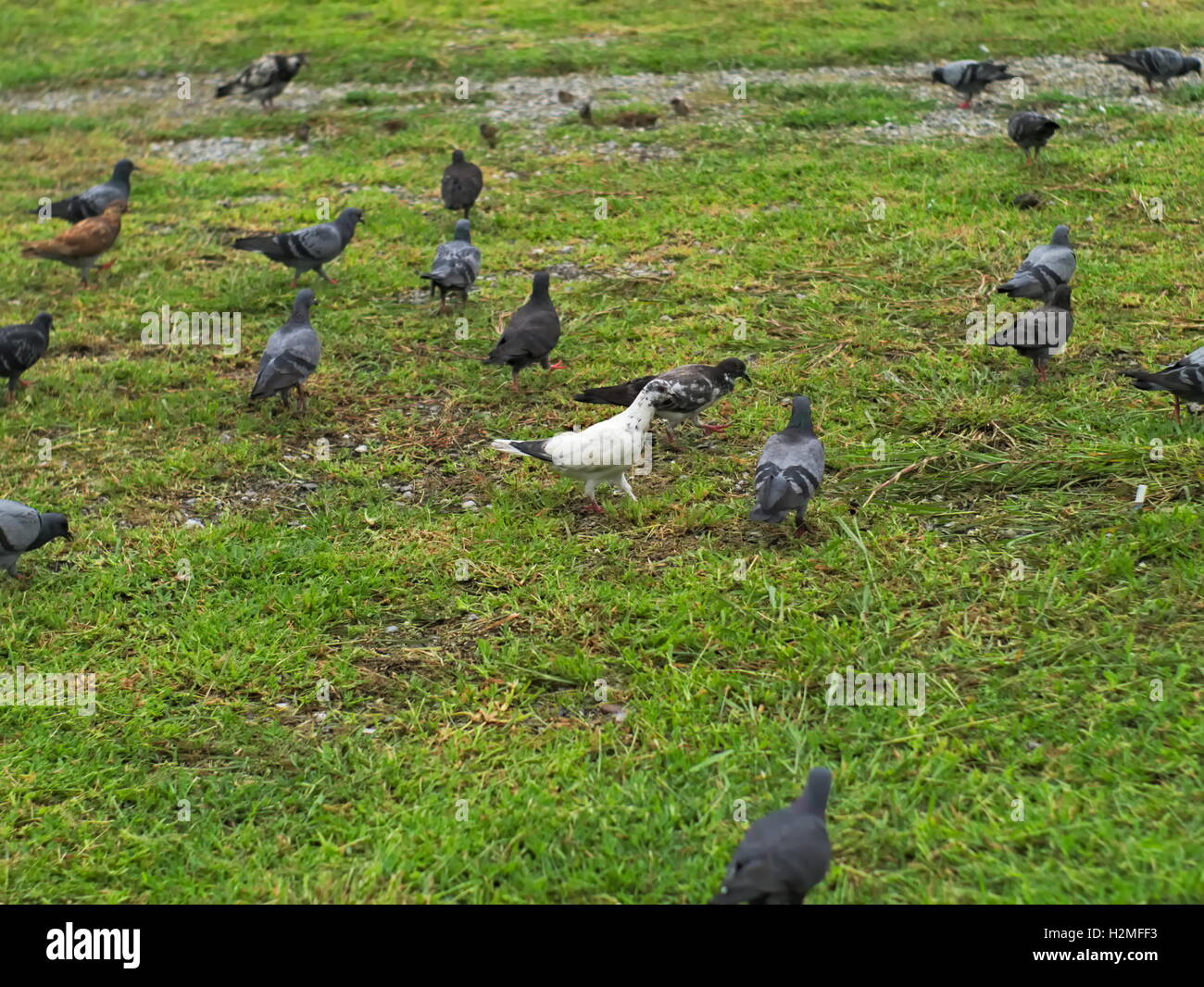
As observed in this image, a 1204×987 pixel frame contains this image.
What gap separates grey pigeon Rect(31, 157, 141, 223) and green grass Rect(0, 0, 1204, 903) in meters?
1.19

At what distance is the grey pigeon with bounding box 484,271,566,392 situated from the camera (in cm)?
822

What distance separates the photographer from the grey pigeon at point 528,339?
822 cm

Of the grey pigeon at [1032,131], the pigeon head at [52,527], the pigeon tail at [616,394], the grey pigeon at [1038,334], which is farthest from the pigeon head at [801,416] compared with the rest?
the grey pigeon at [1032,131]

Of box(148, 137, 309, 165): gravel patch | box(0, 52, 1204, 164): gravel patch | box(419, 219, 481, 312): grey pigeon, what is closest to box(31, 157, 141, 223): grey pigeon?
box(148, 137, 309, 165): gravel patch

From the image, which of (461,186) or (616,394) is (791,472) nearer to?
(616,394)

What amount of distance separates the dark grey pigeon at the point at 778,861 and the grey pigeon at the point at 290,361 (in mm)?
5289

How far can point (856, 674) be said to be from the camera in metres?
5.13

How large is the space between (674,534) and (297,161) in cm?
1027

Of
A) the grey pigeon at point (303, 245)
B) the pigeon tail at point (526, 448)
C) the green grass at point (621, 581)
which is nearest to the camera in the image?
the green grass at point (621, 581)

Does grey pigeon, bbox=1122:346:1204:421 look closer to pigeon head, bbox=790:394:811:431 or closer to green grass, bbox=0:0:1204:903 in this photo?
green grass, bbox=0:0:1204:903

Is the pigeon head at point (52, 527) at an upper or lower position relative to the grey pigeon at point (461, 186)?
lower

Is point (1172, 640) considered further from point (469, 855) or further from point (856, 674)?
point (469, 855)

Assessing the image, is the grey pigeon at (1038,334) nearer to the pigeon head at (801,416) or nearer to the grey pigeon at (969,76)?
the pigeon head at (801,416)
